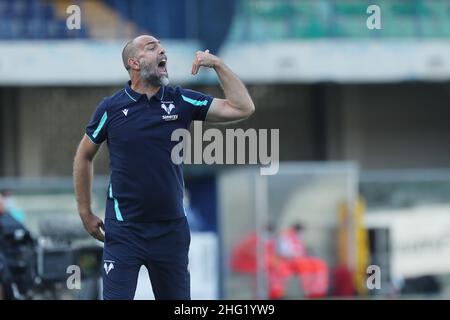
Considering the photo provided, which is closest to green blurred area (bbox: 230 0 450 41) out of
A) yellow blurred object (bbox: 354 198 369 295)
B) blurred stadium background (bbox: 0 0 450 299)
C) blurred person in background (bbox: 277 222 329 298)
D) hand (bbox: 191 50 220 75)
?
blurred stadium background (bbox: 0 0 450 299)

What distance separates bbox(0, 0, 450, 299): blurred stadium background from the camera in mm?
16125

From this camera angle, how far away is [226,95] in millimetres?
6152

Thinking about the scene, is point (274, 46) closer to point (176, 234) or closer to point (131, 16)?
point (131, 16)

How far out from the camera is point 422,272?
709 inches

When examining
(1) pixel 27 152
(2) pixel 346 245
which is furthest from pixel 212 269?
(1) pixel 27 152

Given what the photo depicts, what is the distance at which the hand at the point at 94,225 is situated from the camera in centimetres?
639

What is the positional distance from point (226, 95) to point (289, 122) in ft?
59.2

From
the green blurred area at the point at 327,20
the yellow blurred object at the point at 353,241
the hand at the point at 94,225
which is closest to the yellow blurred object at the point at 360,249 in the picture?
the yellow blurred object at the point at 353,241

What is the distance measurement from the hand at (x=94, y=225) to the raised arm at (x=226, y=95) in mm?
865

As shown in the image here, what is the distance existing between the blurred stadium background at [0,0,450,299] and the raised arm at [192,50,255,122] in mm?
Result: 5579

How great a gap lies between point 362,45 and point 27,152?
7.12 m

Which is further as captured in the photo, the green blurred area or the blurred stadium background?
the green blurred area

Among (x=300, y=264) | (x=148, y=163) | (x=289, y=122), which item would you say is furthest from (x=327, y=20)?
(x=148, y=163)

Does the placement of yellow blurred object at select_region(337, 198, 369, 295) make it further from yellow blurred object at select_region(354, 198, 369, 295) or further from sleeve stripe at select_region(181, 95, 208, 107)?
sleeve stripe at select_region(181, 95, 208, 107)
